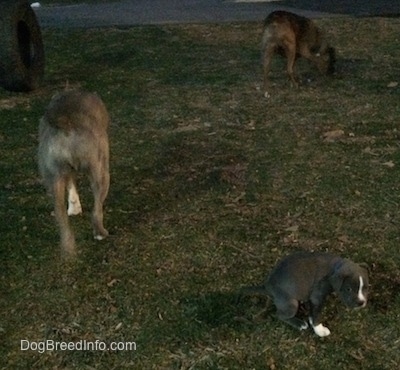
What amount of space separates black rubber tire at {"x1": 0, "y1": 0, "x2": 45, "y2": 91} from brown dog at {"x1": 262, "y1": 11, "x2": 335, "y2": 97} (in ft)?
10.5

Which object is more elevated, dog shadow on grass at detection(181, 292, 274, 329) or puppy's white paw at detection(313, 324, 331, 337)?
puppy's white paw at detection(313, 324, 331, 337)

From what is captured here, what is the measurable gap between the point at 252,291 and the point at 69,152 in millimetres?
1527

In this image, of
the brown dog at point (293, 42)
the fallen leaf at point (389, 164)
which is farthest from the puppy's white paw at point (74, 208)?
the brown dog at point (293, 42)

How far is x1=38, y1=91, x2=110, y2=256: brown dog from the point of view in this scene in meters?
4.77

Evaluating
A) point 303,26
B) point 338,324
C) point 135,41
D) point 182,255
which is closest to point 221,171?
point 182,255

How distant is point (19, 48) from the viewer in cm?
973

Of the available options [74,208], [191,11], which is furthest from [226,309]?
[191,11]

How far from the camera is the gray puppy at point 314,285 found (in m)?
3.87

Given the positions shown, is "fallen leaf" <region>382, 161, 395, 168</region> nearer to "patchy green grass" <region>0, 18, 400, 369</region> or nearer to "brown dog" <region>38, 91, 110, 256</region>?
"patchy green grass" <region>0, 18, 400, 369</region>

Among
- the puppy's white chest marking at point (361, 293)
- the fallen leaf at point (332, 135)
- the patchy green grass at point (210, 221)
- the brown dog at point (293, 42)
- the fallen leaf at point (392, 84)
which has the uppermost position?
the brown dog at point (293, 42)

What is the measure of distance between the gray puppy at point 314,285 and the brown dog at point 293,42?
17.7ft

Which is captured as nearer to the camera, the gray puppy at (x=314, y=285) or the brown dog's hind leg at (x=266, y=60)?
the gray puppy at (x=314, y=285)

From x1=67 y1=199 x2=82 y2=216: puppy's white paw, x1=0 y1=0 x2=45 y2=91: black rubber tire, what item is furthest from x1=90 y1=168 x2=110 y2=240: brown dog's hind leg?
x1=0 y1=0 x2=45 y2=91: black rubber tire

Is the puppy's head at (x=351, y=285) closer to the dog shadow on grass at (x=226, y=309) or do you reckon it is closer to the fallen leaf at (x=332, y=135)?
the dog shadow on grass at (x=226, y=309)
